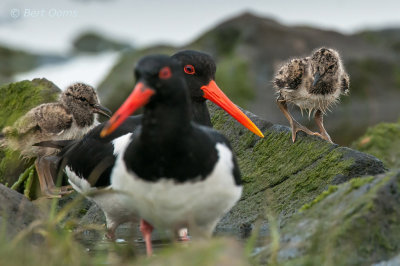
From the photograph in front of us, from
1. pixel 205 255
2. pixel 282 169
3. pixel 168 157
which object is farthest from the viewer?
pixel 282 169

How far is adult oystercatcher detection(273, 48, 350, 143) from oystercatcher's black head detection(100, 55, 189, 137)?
3.64m

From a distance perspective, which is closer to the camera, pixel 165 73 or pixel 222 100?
pixel 165 73

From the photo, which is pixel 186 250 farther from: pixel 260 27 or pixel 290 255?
pixel 260 27

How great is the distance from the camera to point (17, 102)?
9523 millimetres

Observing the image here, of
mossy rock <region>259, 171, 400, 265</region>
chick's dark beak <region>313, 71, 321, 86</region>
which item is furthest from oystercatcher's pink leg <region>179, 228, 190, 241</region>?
chick's dark beak <region>313, 71, 321, 86</region>

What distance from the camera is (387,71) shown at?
74.2 ft

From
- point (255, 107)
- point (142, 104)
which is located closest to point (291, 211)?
point (142, 104)

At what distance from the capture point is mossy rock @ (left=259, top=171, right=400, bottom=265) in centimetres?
428

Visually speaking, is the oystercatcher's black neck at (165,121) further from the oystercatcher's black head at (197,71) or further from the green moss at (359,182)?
the oystercatcher's black head at (197,71)

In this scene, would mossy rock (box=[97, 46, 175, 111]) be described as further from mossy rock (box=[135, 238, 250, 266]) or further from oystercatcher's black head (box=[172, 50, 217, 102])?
mossy rock (box=[135, 238, 250, 266])

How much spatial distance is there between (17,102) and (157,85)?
5.67 meters

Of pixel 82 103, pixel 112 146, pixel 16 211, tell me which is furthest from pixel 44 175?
pixel 16 211

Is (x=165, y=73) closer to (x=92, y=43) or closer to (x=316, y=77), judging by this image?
(x=316, y=77)

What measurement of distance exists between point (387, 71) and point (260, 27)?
510 cm
